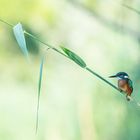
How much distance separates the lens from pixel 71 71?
5.47 ft

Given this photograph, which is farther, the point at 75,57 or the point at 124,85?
the point at 124,85

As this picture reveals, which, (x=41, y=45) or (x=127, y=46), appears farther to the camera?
(x=127, y=46)

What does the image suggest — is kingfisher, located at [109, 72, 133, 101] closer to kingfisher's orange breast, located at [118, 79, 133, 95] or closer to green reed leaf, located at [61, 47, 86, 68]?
kingfisher's orange breast, located at [118, 79, 133, 95]

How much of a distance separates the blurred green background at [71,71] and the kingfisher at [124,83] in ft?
0.07

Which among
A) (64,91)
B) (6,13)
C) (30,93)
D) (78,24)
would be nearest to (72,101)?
(64,91)

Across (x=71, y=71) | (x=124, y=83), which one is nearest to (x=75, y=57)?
(x=71, y=71)

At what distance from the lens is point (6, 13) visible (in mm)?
1594

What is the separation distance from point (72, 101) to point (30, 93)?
0.16 m

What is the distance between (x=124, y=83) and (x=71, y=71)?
213 mm

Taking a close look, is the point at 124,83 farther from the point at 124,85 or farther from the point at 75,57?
the point at 75,57

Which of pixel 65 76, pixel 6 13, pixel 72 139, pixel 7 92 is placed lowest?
pixel 72 139

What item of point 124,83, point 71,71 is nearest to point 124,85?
point 124,83

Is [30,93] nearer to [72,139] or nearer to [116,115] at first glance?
[72,139]

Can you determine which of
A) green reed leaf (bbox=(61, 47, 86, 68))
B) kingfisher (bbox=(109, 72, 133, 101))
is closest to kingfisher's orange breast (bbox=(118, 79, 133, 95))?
kingfisher (bbox=(109, 72, 133, 101))
